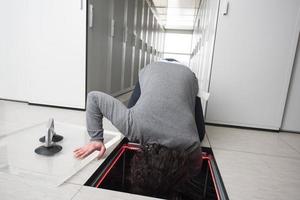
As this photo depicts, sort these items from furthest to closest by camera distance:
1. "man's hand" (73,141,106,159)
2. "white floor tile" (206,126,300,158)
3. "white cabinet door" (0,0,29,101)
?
"white cabinet door" (0,0,29,101) → "white floor tile" (206,126,300,158) → "man's hand" (73,141,106,159)

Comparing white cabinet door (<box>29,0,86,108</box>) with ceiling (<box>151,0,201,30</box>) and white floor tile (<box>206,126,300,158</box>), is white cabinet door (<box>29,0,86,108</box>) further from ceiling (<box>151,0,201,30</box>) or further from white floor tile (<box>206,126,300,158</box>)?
ceiling (<box>151,0,201,30</box>)

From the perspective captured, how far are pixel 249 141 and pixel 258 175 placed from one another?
0.57 metres

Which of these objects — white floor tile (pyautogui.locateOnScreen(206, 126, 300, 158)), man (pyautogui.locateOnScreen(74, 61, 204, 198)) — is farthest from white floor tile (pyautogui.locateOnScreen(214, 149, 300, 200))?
man (pyautogui.locateOnScreen(74, 61, 204, 198))

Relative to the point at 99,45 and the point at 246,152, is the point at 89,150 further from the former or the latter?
the point at 99,45

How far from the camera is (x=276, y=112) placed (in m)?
1.90

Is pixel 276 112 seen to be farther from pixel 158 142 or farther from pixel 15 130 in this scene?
pixel 15 130

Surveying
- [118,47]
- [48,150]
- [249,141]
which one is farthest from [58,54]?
[249,141]

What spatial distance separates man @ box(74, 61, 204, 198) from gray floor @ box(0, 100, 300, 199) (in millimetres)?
259

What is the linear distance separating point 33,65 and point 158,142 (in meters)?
1.77

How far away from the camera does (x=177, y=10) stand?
6.54 m

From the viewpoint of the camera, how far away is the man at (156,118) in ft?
3.05

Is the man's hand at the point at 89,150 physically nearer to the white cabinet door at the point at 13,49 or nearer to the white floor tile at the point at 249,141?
the white floor tile at the point at 249,141

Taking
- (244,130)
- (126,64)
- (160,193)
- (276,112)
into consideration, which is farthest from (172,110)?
(126,64)

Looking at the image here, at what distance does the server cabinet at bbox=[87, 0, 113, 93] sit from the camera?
2.12 meters
